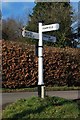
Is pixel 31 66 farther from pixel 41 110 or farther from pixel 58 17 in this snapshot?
pixel 58 17

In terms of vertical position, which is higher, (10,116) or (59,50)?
(59,50)

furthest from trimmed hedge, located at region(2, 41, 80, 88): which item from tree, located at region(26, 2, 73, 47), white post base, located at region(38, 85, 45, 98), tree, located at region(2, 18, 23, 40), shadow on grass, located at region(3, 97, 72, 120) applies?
tree, located at region(2, 18, 23, 40)

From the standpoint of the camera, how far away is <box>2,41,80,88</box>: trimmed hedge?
19.5 m

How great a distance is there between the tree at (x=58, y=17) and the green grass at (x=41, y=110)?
2039cm

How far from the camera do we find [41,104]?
32.8ft

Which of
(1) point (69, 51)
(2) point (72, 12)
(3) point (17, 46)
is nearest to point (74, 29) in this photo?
(2) point (72, 12)

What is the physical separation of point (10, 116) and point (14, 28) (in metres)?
27.7

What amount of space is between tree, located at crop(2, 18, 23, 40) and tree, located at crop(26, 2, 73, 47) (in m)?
2.03

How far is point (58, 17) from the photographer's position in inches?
1266

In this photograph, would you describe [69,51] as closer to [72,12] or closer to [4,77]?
[4,77]

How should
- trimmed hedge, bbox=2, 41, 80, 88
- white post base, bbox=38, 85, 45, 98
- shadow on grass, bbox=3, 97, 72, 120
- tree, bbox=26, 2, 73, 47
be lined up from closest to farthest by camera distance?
shadow on grass, bbox=3, 97, 72, 120 → white post base, bbox=38, 85, 45, 98 → trimmed hedge, bbox=2, 41, 80, 88 → tree, bbox=26, 2, 73, 47

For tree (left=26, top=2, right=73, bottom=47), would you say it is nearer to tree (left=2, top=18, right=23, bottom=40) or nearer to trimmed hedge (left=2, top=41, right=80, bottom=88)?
tree (left=2, top=18, right=23, bottom=40)

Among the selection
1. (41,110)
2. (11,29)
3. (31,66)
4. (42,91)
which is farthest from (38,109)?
(11,29)

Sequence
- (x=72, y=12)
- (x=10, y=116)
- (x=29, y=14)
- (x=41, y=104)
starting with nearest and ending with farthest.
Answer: (x=10, y=116) < (x=41, y=104) < (x=72, y=12) < (x=29, y=14)
